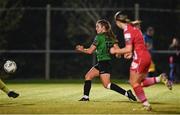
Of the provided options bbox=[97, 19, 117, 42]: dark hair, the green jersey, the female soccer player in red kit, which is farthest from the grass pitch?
bbox=[97, 19, 117, 42]: dark hair

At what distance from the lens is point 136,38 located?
1315cm

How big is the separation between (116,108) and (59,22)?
53.5 feet

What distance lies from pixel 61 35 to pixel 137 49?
16.2 metres

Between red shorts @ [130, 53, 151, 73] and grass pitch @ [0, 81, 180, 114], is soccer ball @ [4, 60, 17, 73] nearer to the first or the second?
grass pitch @ [0, 81, 180, 114]

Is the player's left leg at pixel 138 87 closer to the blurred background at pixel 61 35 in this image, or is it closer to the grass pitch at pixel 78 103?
the grass pitch at pixel 78 103

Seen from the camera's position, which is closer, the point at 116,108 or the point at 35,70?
the point at 116,108

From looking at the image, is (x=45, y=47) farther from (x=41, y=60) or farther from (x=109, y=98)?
(x=109, y=98)

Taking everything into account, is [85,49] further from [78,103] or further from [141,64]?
[141,64]

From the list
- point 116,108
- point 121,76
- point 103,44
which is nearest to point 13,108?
point 116,108

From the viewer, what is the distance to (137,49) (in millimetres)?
13195

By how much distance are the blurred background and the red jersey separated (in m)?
14.5

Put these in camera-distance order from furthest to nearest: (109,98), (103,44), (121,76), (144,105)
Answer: (121,76), (109,98), (103,44), (144,105)

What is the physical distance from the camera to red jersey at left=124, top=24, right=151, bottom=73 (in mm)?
13094

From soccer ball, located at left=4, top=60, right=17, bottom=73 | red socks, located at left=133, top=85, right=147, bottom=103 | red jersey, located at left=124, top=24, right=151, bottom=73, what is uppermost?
red jersey, located at left=124, top=24, right=151, bottom=73
